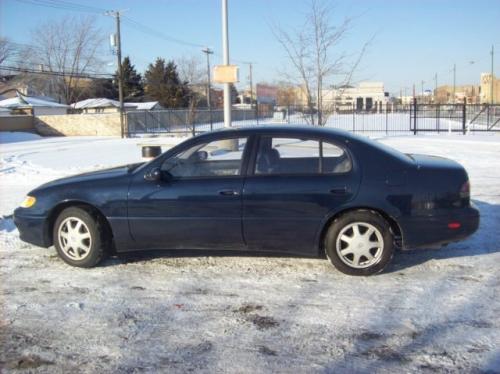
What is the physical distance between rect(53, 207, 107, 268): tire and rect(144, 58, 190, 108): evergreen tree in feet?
189

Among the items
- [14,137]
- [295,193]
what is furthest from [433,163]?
[14,137]

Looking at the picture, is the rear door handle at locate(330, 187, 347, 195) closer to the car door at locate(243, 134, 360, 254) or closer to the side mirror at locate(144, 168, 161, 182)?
the car door at locate(243, 134, 360, 254)

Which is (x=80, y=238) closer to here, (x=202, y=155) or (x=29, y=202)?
(x=29, y=202)

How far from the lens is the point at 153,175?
507 cm

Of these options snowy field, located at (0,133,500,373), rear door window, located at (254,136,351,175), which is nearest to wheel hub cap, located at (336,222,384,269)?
snowy field, located at (0,133,500,373)

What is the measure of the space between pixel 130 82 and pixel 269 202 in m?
63.6

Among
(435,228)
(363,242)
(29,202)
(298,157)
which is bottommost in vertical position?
(363,242)

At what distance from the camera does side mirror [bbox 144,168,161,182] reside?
16.6 ft

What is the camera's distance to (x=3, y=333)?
3.86m

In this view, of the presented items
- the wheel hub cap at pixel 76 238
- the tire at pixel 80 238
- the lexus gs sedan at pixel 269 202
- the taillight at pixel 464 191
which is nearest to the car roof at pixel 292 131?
the lexus gs sedan at pixel 269 202

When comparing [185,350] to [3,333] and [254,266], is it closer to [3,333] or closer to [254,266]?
[3,333]

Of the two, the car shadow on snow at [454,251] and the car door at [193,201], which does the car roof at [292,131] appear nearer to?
the car door at [193,201]

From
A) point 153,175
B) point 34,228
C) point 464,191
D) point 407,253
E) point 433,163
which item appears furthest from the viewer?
point 407,253

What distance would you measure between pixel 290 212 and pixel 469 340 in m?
1.91
